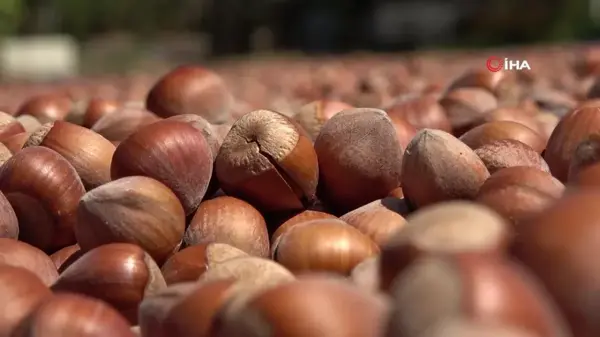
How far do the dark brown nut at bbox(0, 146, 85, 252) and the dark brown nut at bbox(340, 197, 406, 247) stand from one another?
14.6 inches

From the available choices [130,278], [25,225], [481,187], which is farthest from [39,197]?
[481,187]

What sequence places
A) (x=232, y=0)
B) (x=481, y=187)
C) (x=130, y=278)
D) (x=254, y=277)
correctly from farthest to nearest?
(x=232, y=0), (x=481, y=187), (x=130, y=278), (x=254, y=277)

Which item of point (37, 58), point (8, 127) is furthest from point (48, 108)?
point (37, 58)

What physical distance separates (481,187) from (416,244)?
373mm

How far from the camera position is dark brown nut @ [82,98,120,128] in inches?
70.4

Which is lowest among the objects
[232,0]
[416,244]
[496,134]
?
[232,0]

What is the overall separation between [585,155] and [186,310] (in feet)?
1.85

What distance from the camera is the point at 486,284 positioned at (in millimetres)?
618

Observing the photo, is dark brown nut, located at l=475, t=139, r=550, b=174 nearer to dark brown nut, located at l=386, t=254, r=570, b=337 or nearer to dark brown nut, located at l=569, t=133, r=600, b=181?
dark brown nut, located at l=569, t=133, r=600, b=181

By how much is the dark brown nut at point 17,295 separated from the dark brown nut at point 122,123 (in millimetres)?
645

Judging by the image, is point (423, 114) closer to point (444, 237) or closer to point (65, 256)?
point (65, 256)

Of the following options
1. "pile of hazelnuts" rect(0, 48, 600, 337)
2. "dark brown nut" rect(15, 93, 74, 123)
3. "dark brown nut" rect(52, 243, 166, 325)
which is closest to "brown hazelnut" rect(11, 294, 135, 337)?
"pile of hazelnuts" rect(0, 48, 600, 337)

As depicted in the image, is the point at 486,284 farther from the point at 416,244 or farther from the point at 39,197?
the point at 39,197

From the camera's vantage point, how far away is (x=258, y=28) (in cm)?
A: 1334
